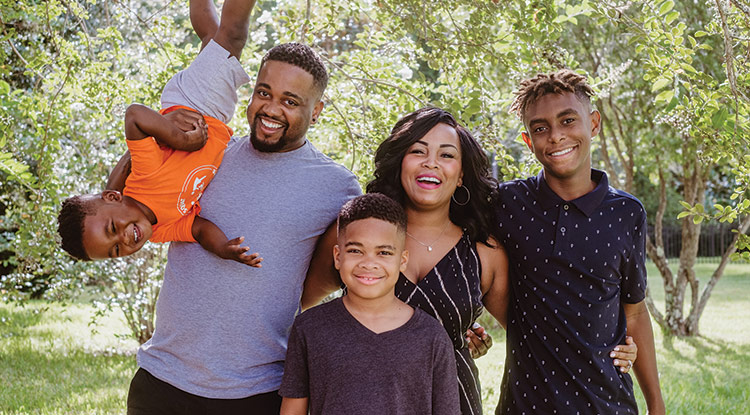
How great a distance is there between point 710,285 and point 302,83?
9.17 metres

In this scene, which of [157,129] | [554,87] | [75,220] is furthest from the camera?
[554,87]

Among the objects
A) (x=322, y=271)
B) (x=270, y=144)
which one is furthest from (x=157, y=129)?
(x=322, y=271)

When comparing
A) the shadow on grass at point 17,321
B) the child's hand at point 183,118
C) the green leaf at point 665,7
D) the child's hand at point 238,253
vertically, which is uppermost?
the green leaf at point 665,7

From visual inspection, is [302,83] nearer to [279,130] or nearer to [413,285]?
[279,130]

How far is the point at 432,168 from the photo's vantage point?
2.74 metres

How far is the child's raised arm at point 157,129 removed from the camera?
8.55 ft

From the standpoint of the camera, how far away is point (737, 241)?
3268mm

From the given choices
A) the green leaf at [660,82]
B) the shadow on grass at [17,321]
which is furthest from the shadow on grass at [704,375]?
the shadow on grass at [17,321]

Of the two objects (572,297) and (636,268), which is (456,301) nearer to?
(572,297)

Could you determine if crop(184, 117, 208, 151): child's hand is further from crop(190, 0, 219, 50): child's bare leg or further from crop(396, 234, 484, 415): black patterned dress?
crop(396, 234, 484, 415): black patterned dress

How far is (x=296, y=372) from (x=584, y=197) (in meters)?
1.31

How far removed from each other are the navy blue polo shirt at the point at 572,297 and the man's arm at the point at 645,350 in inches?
Answer: 2.4

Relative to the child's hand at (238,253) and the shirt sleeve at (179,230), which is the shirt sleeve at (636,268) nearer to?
the child's hand at (238,253)

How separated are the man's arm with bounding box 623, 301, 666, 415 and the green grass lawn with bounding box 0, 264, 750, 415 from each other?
6.36 ft
